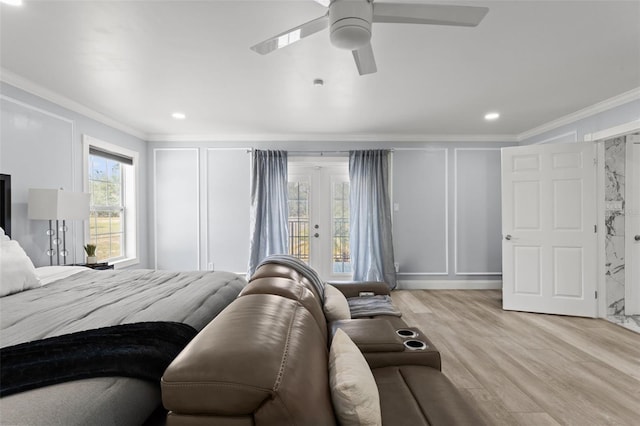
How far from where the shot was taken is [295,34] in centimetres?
169

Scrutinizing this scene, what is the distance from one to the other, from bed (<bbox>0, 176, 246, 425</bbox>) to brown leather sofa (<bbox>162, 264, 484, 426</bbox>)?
0.88 feet

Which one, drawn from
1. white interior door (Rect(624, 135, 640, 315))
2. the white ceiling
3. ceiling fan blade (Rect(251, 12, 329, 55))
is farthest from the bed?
white interior door (Rect(624, 135, 640, 315))

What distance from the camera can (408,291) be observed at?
5.01 metres

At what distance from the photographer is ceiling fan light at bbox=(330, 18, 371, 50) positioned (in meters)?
1.53

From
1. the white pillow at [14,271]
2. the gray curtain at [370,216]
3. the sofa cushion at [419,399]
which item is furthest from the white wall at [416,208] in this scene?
the sofa cushion at [419,399]

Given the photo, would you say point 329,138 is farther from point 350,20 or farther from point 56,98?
point 350,20

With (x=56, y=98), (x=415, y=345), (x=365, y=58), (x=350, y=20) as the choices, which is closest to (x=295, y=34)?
(x=350, y=20)

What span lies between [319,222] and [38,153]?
3595 millimetres

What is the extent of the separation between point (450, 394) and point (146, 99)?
3890 millimetres

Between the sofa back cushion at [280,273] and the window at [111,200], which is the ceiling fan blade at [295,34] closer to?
the sofa back cushion at [280,273]

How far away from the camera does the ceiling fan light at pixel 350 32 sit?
1.53 metres

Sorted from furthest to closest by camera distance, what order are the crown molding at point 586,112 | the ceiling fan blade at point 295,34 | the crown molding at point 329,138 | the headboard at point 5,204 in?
the crown molding at point 329,138
the crown molding at point 586,112
the headboard at point 5,204
the ceiling fan blade at point 295,34

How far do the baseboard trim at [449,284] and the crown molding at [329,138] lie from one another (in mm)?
2307

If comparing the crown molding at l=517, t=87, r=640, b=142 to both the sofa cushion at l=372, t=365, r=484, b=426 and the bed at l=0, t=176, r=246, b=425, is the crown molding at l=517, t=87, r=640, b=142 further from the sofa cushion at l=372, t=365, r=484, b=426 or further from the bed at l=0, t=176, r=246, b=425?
the bed at l=0, t=176, r=246, b=425
